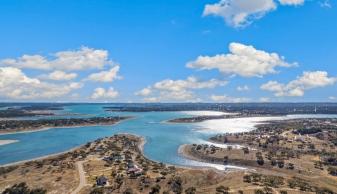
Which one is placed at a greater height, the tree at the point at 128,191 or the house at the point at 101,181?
the house at the point at 101,181

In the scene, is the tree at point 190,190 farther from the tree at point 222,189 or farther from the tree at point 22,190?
the tree at point 22,190

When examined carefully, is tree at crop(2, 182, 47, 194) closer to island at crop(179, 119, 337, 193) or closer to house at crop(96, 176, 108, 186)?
house at crop(96, 176, 108, 186)

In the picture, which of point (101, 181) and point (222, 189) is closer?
point (222, 189)

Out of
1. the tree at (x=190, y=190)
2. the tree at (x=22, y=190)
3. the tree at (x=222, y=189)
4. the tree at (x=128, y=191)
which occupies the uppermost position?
the tree at (x=222, y=189)

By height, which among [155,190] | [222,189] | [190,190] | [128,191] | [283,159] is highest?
[283,159]

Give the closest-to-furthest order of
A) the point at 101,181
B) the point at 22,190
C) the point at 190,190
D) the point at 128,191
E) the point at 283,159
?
the point at 190,190, the point at 128,191, the point at 22,190, the point at 101,181, the point at 283,159

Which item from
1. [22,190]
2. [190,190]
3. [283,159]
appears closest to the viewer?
[190,190]

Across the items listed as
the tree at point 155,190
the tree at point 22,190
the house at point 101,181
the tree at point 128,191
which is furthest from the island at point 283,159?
the tree at point 22,190

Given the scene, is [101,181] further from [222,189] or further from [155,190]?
[222,189]

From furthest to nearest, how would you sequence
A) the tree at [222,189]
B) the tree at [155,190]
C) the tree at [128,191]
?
1. the tree at [155,190]
2. the tree at [128,191]
3. the tree at [222,189]

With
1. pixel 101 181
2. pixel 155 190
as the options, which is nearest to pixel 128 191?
pixel 155 190

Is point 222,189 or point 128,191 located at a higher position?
point 222,189

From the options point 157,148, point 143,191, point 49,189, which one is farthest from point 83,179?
point 157,148
